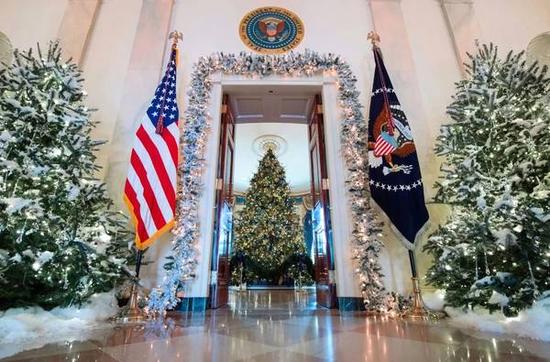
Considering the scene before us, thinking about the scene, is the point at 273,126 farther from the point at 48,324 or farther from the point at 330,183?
the point at 48,324

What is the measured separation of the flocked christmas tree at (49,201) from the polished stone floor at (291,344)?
2.34ft

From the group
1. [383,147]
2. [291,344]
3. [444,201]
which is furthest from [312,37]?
[291,344]

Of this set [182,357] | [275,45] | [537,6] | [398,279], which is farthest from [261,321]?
[537,6]

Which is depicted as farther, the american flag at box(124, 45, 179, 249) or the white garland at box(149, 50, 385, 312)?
the white garland at box(149, 50, 385, 312)

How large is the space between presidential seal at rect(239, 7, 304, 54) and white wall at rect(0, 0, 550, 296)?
143 mm

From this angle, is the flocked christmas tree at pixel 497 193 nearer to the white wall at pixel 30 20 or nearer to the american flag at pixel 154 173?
the american flag at pixel 154 173

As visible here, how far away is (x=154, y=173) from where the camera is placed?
3.47 metres

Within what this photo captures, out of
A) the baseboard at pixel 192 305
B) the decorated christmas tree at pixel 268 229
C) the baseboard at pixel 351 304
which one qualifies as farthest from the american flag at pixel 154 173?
the decorated christmas tree at pixel 268 229

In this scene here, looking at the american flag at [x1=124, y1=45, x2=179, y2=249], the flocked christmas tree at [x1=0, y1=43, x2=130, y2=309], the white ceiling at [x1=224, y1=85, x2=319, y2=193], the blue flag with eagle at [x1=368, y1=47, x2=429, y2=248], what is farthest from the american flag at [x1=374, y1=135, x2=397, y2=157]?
the flocked christmas tree at [x1=0, y1=43, x2=130, y2=309]

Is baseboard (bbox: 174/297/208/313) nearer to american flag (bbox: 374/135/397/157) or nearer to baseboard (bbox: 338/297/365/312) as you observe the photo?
baseboard (bbox: 338/297/365/312)

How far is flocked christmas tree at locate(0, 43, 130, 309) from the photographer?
2326 mm

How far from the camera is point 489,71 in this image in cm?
315

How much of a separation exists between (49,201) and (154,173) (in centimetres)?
108

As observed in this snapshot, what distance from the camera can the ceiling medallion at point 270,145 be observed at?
34.6 feet
